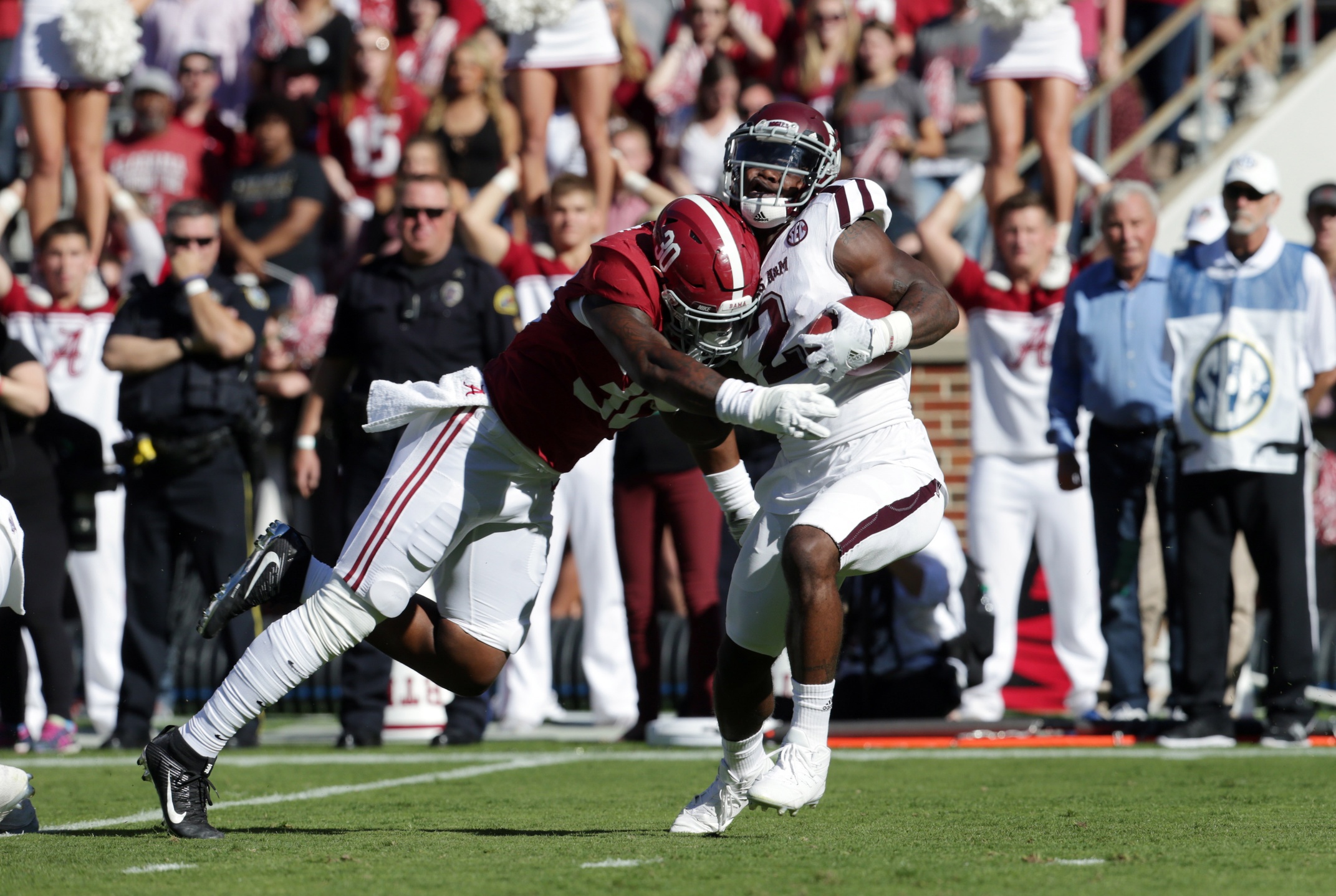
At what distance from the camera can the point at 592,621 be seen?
837 cm

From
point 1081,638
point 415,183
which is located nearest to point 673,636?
point 1081,638

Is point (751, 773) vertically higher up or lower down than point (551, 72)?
lower down

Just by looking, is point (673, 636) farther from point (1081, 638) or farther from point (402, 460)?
point (402, 460)

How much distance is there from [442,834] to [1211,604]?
151 inches

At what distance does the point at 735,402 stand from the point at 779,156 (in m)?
0.93

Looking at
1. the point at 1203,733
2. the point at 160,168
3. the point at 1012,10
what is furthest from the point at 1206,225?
the point at 160,168

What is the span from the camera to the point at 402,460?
4914 millimetres

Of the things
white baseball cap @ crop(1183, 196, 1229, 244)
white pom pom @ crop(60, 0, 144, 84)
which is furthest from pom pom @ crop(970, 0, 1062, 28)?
white pom pom @ crop(60, 0, 144, 84)

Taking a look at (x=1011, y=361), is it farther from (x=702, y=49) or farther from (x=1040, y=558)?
(x=702, y=49)

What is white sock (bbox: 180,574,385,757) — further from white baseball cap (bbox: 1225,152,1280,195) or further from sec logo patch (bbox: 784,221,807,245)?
white baseball cap (bbox: 1225,152,1280,195)

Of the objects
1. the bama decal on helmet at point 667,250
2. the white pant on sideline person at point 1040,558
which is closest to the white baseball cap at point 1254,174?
the white pant on sideline person at point 1040,558

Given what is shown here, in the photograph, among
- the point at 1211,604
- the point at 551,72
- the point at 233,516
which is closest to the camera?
the point at 1211,604

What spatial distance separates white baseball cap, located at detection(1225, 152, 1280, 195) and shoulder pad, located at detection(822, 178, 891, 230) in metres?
2.98

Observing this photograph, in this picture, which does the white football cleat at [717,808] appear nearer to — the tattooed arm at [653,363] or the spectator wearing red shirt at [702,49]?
the tattooed arm at [653,363]
